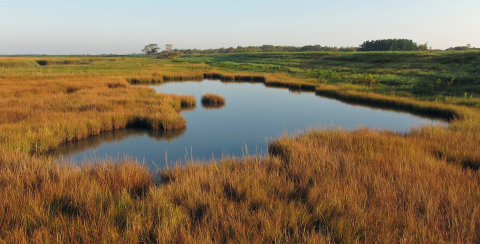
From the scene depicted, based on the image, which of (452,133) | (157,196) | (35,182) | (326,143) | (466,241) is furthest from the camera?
(452,133)

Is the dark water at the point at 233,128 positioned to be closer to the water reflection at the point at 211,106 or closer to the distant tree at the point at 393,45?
the water reflection at the point at 211,106

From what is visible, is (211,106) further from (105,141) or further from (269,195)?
(269,195)

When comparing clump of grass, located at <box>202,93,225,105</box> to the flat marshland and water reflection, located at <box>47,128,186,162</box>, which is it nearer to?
water reflection, located at <box>47,128,186,162</box>

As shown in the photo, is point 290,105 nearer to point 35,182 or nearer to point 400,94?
point 400,94

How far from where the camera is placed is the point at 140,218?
8.37 feet

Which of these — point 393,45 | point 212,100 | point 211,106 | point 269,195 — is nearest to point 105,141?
point 269,195

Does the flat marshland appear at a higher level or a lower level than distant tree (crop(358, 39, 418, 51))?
lower

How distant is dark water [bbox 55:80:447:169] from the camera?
6.21 metres

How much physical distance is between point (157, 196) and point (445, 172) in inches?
163

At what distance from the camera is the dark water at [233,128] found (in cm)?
621

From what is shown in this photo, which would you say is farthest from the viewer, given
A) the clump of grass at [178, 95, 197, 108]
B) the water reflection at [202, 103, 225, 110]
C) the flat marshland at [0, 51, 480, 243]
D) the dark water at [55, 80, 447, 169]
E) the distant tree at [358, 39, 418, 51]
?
the distant tree at [358, 39, 418, 51]

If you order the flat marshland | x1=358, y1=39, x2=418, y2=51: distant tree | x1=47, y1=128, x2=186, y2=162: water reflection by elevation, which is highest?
x1=358, y1=39, x2=418, y2=51: distant tree

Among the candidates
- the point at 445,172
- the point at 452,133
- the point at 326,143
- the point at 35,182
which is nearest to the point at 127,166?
the point at 35,182

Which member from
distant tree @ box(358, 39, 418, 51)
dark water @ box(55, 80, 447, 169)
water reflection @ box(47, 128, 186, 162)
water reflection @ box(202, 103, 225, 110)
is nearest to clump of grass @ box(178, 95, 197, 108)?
dark water @ box(55, 80, 447, 169)
